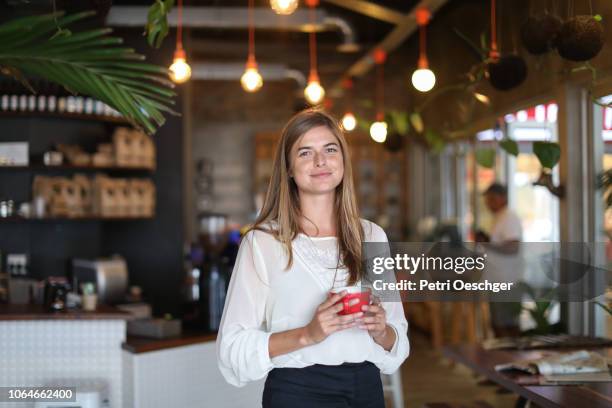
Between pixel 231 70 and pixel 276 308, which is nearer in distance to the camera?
pixel 276 308

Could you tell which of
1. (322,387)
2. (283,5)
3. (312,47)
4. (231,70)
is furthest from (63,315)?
Result: (231,70)

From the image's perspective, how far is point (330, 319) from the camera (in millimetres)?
2021

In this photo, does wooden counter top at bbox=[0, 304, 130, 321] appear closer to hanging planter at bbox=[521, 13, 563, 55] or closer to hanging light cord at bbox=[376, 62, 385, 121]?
hanging planter at bbox=[521, 13, 563, 55]

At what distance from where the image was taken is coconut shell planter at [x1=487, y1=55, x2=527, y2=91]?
17.3ft

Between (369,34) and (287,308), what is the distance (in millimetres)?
9376

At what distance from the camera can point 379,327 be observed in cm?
209

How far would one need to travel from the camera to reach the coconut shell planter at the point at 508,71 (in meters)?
5.26

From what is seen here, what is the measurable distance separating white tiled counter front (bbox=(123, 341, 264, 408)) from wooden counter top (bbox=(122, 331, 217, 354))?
22mm

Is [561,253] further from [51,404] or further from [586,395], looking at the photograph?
[51,404]

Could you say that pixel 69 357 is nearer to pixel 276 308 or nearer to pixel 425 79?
pixel 276 308

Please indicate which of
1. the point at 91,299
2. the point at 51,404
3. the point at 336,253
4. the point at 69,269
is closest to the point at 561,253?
the point at 336,253

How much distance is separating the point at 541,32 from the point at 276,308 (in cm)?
308

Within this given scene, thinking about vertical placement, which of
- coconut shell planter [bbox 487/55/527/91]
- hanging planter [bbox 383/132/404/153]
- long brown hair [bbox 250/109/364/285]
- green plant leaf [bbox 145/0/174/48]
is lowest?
long brown hair [bbox 250/109/364/285]

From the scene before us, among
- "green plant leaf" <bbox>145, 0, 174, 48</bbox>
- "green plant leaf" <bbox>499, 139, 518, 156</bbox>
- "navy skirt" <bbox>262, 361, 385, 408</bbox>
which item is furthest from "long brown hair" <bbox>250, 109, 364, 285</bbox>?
"green plant leaf" <bbox>499, 139, 518, 156</bbox>
